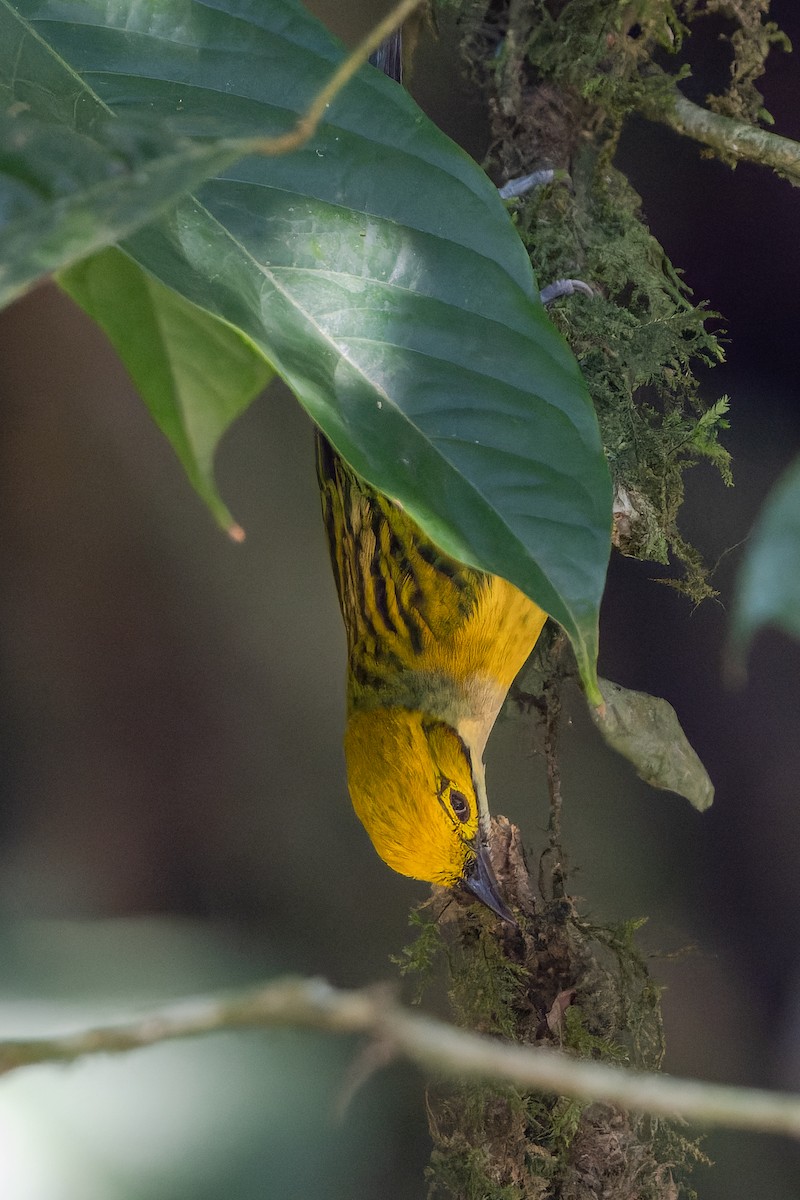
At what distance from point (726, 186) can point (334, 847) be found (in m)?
1.34

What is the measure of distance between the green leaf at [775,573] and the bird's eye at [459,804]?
4.36 ft

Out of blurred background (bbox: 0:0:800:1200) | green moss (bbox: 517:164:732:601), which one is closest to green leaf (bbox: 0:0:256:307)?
blurred background (bbox: 0:0:800:1200)

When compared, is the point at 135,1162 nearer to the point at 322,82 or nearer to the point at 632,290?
the point at 322,82

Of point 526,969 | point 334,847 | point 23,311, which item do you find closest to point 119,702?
point 334,847

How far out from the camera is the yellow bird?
1.59 meters

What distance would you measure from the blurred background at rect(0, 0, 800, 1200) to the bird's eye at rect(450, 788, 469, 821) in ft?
0.34

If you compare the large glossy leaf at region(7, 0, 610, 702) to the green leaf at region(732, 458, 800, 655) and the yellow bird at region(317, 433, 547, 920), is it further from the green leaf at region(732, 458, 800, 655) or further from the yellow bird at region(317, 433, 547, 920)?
the yellow bird at region(317, 433, 547, 920)

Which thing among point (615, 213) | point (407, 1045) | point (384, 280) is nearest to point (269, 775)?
point (615, 213)

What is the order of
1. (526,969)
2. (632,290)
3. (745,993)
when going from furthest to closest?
(745,993), (632,290), (526,969)

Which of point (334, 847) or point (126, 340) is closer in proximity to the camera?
point (126, 340)

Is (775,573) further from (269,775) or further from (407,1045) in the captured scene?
(269,775)

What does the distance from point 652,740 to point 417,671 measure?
18.5 inches

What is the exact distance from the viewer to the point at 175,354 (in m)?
0.74

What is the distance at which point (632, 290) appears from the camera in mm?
1517
